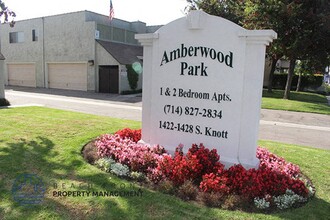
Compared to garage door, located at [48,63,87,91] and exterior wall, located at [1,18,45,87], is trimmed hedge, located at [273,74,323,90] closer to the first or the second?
garage door, located at [48,63,87,91]

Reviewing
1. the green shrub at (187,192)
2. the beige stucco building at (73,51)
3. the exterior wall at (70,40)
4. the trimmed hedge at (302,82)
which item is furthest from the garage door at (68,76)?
the green shrub at (187,192)

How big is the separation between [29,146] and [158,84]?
123 inches

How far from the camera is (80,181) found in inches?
183

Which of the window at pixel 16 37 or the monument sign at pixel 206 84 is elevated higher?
the window at pixel 16 37

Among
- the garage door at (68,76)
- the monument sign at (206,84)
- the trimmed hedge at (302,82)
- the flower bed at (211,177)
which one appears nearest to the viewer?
the flower bed at (211,177)

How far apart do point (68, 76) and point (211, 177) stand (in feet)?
82.0

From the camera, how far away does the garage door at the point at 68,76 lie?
2611 cm

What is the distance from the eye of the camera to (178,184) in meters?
4.59

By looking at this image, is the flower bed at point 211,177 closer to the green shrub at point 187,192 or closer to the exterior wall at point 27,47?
the green shrub at point 187,192

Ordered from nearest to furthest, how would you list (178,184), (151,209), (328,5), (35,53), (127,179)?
1. (151,209)
2. (178,184)
3. (127,179)
4. (328,5)
5. (35,53)

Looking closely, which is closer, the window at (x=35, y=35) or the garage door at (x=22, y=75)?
the window at (x=35, y=35)

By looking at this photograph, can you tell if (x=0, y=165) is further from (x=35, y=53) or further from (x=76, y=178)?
(x=35, y=53)

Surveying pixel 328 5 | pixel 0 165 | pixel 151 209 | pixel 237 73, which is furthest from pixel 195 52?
pixel 328 5

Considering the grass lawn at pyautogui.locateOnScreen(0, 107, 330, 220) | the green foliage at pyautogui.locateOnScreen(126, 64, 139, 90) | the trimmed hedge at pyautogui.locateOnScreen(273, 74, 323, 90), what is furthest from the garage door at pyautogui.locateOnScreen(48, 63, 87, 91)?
the trimmed hedge at pyautogui.locateOnScreen(273, 74, 323, 90)
